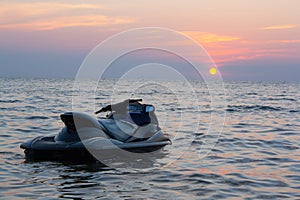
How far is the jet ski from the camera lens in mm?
12516

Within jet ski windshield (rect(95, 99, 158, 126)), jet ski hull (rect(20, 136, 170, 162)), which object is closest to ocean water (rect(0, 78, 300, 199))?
jet ski hull (rect(20, 136, 170, 162))

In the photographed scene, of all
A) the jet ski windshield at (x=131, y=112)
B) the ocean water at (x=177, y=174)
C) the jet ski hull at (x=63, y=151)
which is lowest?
the ocean water at (x=177, y=174)

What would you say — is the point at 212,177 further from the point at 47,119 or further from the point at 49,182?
the point at 47,119

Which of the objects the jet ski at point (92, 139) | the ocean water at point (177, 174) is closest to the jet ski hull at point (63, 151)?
the jet ski at point (92, 139)

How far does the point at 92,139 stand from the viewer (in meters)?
12.8

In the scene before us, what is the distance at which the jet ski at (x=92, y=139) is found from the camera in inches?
493

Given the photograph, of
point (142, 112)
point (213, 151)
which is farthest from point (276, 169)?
point (142, 112)

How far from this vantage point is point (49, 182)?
10.4 m

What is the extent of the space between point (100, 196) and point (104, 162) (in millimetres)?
3279

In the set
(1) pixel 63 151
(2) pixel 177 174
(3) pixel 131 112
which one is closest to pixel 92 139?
(1) pixel 63 151

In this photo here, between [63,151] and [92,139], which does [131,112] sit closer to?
[92,139]

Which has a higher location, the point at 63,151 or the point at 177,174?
the point at 63,151

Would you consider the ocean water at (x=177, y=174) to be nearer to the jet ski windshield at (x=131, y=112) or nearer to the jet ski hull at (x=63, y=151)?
the jet ski hull at (x=63, y=151)

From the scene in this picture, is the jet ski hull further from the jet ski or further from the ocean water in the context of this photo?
the ocean water
